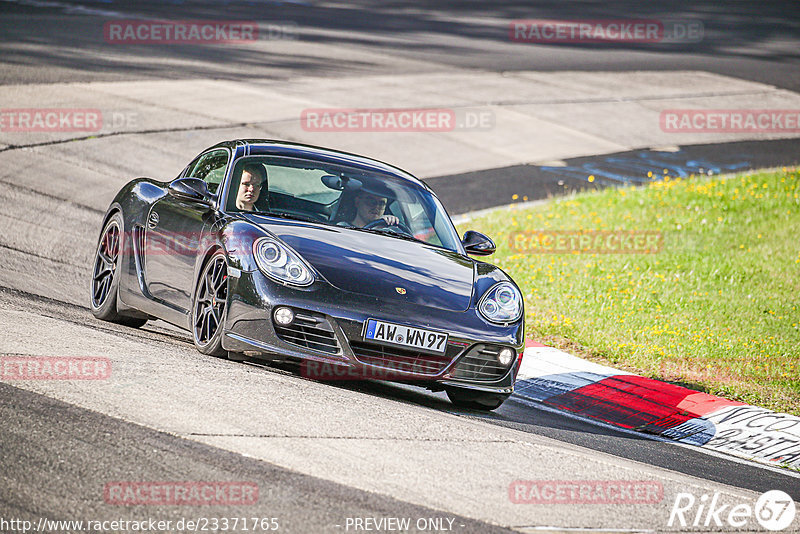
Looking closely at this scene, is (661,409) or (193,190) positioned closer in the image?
(193,190)

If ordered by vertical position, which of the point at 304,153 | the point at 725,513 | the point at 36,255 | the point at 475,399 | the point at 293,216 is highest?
the point at 304,153

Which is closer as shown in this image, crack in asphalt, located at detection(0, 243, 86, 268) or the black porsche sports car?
the black porsche sports car

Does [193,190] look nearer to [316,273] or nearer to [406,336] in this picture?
[316,273]

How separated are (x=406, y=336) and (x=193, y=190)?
6.50 ft

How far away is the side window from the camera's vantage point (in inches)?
307

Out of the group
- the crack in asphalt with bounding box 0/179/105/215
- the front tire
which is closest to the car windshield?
the front tire

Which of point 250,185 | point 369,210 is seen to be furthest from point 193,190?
point 369,210

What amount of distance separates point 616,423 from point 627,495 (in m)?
2.83

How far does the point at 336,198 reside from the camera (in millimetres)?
7586

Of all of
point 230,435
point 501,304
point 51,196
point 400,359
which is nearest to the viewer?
point 230,435

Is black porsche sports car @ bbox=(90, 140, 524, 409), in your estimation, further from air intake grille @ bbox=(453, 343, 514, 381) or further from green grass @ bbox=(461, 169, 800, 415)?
green grass @ bbox=(461, 169, 800, 415)

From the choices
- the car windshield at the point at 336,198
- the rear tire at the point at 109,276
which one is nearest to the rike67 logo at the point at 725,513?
the car windshield at the point at 336,198

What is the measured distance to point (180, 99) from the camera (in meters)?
19.1

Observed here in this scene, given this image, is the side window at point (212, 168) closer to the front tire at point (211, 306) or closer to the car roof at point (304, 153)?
the car roof at point (304, 153)
